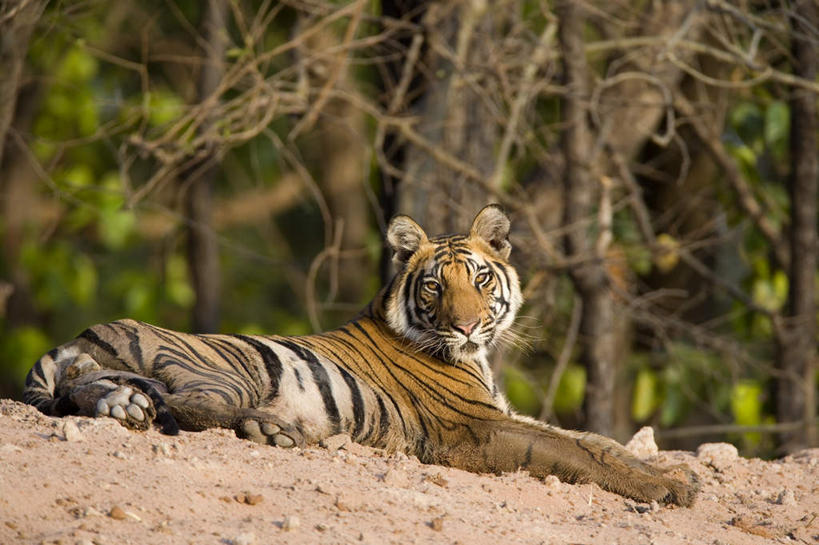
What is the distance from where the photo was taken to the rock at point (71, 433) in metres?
3.70

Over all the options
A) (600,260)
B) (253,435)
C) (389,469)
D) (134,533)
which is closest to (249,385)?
(253,435)

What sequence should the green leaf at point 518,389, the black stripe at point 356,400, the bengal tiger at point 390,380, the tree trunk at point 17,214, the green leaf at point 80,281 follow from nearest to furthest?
the bengal tiger at point 390,380
the black stripe at point 356,400
the green leaf at point 518,389
the green leaf at point 80,281
the tree trunk at point 17,214

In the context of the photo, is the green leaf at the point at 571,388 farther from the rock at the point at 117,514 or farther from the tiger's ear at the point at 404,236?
the rock at the point at 117,514

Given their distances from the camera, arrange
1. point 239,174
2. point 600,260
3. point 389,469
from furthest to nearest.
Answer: point 239,174 → point 600,260 → point 389,469

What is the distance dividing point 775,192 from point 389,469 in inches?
263

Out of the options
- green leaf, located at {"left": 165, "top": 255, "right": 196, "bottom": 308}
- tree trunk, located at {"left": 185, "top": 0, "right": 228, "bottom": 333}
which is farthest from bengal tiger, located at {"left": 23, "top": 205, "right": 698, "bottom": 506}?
green leaf, located at {"left": 165, "top": 255, "right": 196, "bottom": 308}

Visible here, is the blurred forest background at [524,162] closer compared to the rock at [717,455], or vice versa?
the rock at [717,455]

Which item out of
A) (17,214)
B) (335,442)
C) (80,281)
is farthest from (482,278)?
(17,214)

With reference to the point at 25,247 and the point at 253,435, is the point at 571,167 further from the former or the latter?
the point at 25,247

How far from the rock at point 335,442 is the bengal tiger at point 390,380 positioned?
53 millimetres

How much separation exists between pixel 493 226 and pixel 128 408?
89.0 inches

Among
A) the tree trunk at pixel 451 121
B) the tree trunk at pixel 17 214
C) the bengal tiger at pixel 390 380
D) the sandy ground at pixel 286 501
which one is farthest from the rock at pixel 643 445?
the tree trunk at pixel 17 214

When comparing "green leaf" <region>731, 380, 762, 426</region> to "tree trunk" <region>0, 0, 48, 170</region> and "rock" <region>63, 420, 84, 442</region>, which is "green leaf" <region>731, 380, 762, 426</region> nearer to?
"tree trunk" <region>0, 0, 48, 170</region>

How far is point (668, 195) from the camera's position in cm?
1132
